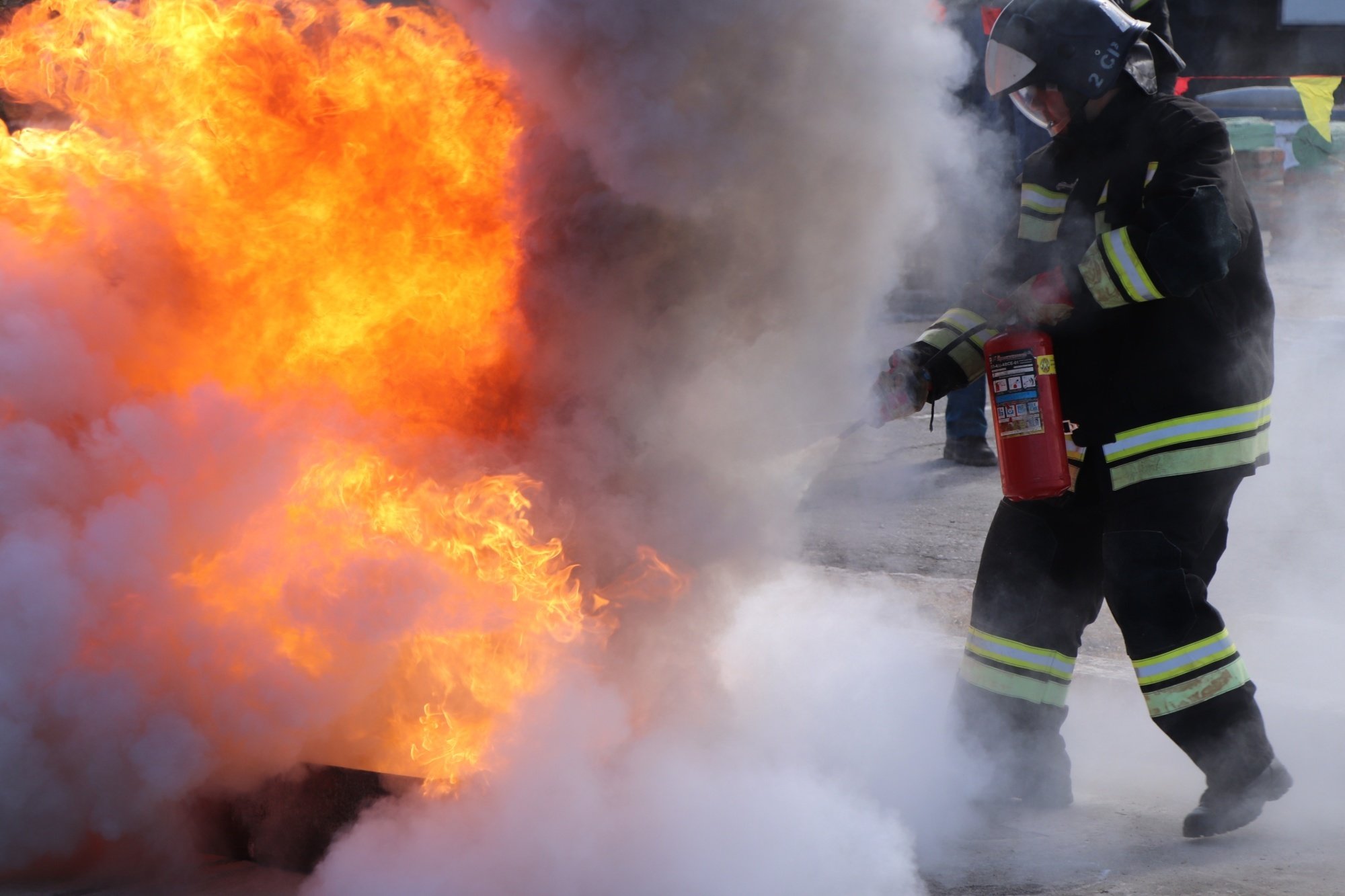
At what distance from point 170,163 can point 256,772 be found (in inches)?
56.4

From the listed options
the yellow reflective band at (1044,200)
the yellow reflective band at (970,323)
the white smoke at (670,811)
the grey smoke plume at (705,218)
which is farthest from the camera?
the yellow reflective band at (970,323)

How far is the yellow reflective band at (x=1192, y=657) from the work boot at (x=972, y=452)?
13.2 ft

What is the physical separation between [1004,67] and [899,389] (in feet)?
2.66

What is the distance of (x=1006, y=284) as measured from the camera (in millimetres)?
3350

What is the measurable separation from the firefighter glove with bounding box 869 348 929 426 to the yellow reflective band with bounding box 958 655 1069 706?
693 mm

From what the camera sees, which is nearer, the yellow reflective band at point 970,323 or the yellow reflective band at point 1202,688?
the yellow reflective band at point 1202,688

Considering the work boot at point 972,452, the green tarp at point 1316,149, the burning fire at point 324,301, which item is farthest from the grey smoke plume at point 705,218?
the green tarp at point 1316,149

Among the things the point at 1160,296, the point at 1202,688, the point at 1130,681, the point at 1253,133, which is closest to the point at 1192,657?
the point at 1202,688

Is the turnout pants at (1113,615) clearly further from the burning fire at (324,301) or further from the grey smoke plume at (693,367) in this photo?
the burning fire at (324,301)

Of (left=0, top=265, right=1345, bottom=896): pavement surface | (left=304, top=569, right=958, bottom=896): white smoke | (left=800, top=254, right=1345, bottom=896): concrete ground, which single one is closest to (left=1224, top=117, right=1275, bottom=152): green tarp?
(left=800, top=254, right=1345, bottom=896): concrete ground

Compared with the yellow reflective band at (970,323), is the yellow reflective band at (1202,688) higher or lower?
lower

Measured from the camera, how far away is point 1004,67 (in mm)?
3150

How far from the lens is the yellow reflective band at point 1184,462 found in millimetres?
3000

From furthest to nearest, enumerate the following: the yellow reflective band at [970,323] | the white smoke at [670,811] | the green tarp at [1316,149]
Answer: the green tarp at [1316,149]
the yellow reflective band at [970,323]
the white smoke at [670,811]
